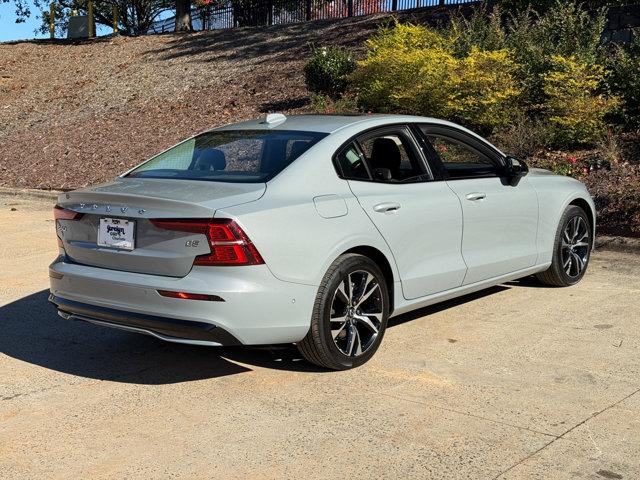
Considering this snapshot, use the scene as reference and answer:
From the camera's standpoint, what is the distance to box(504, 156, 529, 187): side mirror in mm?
6934

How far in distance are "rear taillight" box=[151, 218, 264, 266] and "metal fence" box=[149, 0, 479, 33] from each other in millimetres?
18943

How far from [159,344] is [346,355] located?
1.47 m

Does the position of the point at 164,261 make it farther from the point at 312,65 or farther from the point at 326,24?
the point at 326,24

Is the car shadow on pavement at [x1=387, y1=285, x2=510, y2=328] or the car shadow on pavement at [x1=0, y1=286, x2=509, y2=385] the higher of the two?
the car shadow on pavement at [x1=387, y1=285, x2=510, y2=328]

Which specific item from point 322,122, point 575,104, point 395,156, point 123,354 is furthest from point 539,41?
point 123,354

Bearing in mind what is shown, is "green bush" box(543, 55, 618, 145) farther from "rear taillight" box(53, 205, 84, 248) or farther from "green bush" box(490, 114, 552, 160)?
"rear taillight" box(53, 205, 84, 248)

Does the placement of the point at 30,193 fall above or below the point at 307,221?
below

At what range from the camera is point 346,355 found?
5.53 m

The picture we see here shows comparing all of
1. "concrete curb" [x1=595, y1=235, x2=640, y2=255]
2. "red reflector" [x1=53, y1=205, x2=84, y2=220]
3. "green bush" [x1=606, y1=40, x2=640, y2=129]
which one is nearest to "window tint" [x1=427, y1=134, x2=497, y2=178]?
"red reflector" [x1=53, y1=205, x2=84, y2=220]

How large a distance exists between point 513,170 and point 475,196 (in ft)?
1.91

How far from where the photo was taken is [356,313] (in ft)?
18.3

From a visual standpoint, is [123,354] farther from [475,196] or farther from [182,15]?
[182,15]

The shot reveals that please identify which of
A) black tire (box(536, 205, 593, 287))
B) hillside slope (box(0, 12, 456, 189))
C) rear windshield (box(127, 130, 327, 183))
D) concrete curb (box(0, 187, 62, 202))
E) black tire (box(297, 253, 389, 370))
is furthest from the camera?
hillside slope (box(0, 12, 456, 189))

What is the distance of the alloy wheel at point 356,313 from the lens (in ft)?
18.0
